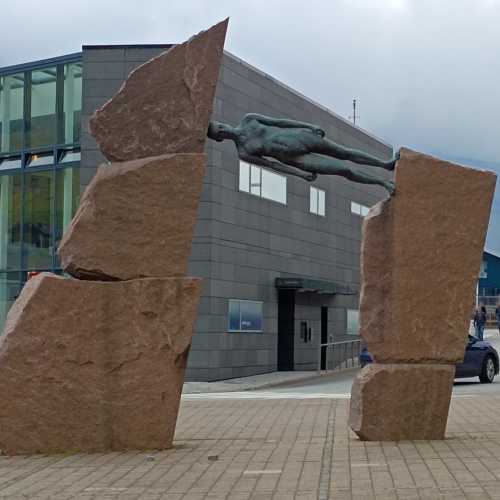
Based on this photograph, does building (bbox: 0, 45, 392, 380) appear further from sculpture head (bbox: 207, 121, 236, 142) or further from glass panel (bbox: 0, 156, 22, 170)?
sculpture head (bbox: 207, 121, 236, 142)

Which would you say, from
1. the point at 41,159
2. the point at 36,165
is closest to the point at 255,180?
the point at 41,159

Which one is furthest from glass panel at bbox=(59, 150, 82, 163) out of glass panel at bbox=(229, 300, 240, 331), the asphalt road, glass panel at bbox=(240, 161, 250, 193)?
the asphalt road

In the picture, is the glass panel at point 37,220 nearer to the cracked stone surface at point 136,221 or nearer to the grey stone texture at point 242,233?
the grey stone texture at point 242,233

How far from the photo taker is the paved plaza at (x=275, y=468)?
24.0 feet

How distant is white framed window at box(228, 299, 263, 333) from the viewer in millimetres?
26516

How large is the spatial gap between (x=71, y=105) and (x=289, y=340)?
31.3ft

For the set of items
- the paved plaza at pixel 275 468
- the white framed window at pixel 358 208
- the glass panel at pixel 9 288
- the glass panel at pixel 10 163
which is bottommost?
the paved plaza at pixel 275 468

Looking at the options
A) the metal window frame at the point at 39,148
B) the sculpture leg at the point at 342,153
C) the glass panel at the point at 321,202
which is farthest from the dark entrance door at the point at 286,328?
the sculpture leg at the point at 342,153

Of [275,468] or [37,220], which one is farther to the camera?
[37,220]

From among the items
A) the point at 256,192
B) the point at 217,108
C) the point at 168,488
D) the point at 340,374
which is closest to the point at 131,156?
the point at 168,488

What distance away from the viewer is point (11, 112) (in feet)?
95.7

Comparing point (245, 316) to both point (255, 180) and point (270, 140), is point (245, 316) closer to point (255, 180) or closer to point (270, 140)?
point (255, 180)

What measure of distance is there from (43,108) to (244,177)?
20.6ft

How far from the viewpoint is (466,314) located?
1052 centimetres
